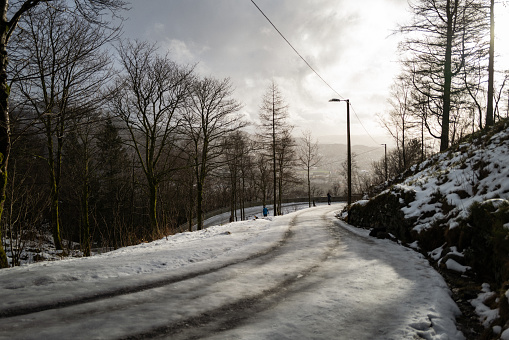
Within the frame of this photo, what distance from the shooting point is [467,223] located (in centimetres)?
565

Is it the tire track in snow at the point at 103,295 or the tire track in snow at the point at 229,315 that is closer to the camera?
the tire track in snow at the point at 229,315

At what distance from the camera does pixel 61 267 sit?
457 cm

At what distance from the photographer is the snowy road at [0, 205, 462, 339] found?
284cm

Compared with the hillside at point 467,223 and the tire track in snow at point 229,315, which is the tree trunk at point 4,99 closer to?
the tire track in snow at point 229,315

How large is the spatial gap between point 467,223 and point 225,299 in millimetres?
5531

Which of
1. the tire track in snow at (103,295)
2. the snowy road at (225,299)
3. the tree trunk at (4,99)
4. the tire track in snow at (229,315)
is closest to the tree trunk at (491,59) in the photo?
the snowy road at (225,299)

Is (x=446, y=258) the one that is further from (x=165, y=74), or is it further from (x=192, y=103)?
(x=192, y=103)

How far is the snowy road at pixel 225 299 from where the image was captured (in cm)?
284

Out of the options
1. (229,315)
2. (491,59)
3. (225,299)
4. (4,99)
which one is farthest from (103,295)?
(491,59)

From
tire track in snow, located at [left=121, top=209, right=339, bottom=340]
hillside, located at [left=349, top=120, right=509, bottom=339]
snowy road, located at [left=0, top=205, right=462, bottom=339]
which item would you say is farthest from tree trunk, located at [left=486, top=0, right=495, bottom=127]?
tire track in snow, located at [left=121, top=209, right=339, bottom=340]

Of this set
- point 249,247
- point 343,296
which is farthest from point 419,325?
point 249,247

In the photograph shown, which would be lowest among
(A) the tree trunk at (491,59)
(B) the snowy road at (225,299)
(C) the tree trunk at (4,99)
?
(B) the snowy road at (225,299)

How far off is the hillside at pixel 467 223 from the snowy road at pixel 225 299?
1.58 ft

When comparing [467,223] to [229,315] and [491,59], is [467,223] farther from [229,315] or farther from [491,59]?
[491,59]
